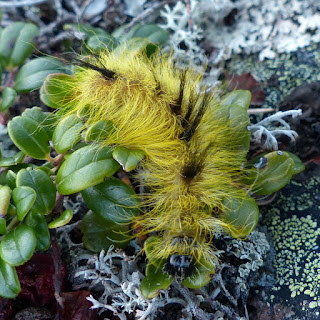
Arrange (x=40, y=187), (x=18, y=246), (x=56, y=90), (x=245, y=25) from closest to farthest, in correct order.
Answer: (x=18, y=246)
(x=40, y=187)
(x=56, y=90)
(x=245, y=25)

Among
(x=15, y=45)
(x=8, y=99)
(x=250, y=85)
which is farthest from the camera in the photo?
(x=250, y=85)

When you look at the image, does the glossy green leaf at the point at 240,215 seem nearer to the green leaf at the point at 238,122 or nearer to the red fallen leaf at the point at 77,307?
the green leaf at the point at 238,122

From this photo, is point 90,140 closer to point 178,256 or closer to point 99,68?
point 99,68

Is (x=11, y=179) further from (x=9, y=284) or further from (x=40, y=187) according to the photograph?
(x=9, y=284)

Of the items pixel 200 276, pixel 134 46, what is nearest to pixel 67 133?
pixel 134 46

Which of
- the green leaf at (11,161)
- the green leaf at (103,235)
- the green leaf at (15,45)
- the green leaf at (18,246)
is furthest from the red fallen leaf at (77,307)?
the green leaf at (15,45)

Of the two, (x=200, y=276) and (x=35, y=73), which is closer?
(x=200, y=276)
